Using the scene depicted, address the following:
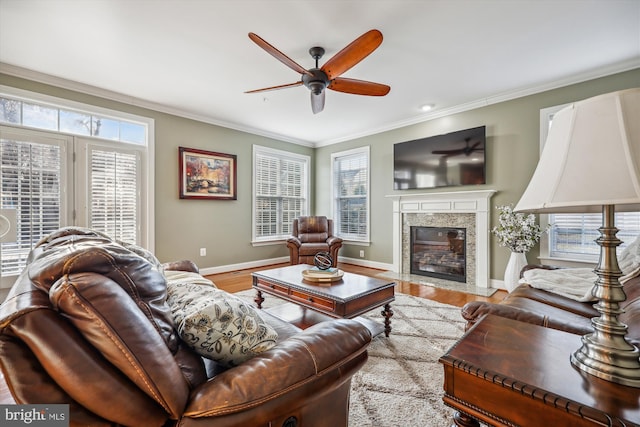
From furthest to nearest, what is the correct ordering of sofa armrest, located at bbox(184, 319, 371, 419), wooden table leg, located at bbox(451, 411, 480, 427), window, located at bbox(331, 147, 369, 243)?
window, located at bbox(331, 147, 369, 243), wooden table leg, located at bbox(451, 411, 480, 427), sofa armrest, located at bbox(184, 319, 371, 419)

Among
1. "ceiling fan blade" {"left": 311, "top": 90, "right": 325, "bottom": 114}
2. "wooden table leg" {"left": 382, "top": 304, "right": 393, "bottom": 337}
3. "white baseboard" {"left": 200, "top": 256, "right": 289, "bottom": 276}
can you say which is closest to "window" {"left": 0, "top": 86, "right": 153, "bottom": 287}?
"white baseboard" {"left": 200, "top": 256, "right": 289, "bottom": 276}

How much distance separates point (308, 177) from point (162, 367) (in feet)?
18.5

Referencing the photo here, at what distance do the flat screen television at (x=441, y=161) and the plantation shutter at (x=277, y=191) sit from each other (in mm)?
2144

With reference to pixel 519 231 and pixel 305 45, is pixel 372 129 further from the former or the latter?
pixel 519 231

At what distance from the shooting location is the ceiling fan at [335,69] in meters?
2.03

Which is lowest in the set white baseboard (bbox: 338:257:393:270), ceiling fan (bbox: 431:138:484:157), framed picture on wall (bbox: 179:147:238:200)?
white baseboard (bbox: 338:257:393:270)

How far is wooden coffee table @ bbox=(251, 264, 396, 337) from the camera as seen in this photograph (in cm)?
205

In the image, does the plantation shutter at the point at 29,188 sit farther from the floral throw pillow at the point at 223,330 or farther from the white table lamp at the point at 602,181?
the white table lamp at the point at 602,181

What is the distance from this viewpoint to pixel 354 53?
2.13 metres

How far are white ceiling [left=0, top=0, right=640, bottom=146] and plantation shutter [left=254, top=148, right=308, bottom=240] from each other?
1.66 m

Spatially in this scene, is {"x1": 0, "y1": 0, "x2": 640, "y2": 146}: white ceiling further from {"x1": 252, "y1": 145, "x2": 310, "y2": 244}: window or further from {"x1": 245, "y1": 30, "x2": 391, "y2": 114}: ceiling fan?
{"x1": 252, "y1": 145, "x2": 310, "y2": 244}: window

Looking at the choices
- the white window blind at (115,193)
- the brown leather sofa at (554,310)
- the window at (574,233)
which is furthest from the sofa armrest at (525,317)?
the white window blind at (115,193)

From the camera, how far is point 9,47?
2.69 meters

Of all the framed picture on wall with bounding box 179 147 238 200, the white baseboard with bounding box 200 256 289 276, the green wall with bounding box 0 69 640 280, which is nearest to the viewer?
the green wall with bounding box 0 69 640 280
